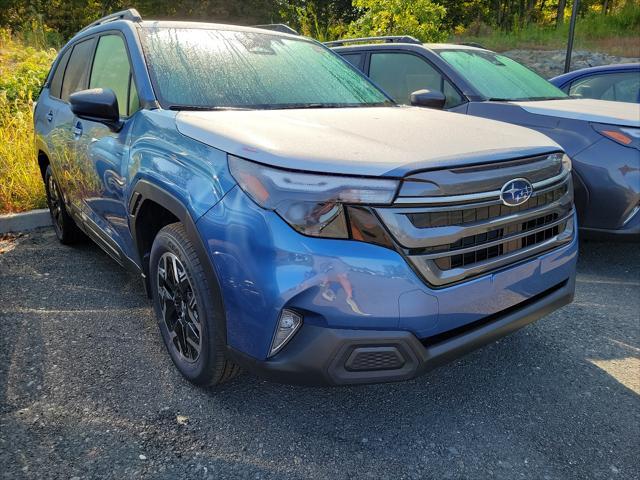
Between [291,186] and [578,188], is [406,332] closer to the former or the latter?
[291,186]

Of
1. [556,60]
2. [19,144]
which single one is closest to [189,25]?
[19,144]

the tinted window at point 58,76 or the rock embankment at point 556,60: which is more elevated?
the tinted window at point 58,76

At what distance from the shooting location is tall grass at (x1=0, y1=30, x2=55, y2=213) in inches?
207

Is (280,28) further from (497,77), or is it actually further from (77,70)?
(497,77)

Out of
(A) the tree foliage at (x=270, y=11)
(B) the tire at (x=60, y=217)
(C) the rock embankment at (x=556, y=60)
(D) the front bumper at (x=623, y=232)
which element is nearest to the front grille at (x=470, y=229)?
(D) the front bumper at (x=623, y=232)

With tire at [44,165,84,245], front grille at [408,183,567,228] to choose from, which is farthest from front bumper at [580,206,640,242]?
tire at [44,165,84,245]

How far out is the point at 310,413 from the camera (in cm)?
228

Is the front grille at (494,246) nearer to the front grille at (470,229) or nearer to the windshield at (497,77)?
the front grille at (470,229)

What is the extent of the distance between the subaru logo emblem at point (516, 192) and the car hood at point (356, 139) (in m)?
0.11

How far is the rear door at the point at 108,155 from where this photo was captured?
2684 millimetres

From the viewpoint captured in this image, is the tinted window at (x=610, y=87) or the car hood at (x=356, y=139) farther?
the tinted window at (x=610, y=87)

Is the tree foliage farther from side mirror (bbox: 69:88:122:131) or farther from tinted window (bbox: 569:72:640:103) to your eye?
side mirror (bbox: 69:88:122:131)

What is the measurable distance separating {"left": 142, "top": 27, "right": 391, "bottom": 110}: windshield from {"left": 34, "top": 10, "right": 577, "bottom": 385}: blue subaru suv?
0.01 meters

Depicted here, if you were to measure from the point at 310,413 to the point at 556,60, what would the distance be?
17.7 metres
